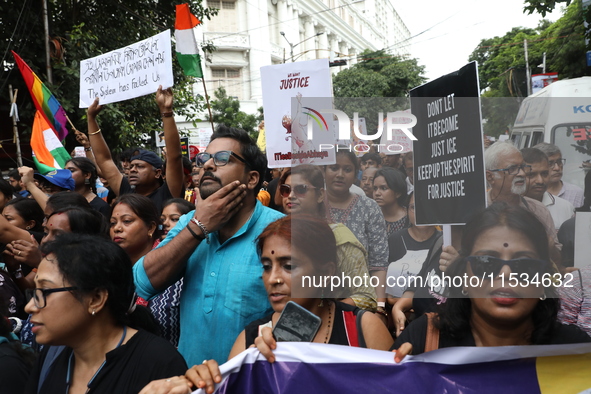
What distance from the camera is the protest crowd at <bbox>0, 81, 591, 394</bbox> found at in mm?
1520

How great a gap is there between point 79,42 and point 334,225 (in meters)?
11.1

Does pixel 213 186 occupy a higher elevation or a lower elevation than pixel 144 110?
Answer: lower

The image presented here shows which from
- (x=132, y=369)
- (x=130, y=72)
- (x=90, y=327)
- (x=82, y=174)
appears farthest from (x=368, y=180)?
(x=82, y=174)

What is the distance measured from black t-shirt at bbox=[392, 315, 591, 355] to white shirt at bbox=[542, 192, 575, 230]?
1.18ft

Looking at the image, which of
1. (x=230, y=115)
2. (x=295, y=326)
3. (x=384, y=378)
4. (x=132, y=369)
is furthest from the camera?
(x=230, y=115)

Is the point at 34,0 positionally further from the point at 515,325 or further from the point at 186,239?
the point at 515,325

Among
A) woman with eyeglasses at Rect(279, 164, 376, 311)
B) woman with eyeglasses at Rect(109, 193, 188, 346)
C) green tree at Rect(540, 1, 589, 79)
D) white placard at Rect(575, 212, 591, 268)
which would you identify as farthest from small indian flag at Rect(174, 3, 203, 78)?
green tree at Rect(540, 1, 589, 79)

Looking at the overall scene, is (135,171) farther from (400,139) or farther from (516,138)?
(516,138)

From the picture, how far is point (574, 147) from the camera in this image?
1.45 m

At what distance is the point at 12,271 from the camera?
13.6 feet

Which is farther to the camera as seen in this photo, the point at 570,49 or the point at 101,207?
the point at 570,49

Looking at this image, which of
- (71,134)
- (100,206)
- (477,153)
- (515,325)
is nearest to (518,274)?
(515,325)

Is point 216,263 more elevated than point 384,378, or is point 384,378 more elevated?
point 216,263

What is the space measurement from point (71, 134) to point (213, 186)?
1060 cm
